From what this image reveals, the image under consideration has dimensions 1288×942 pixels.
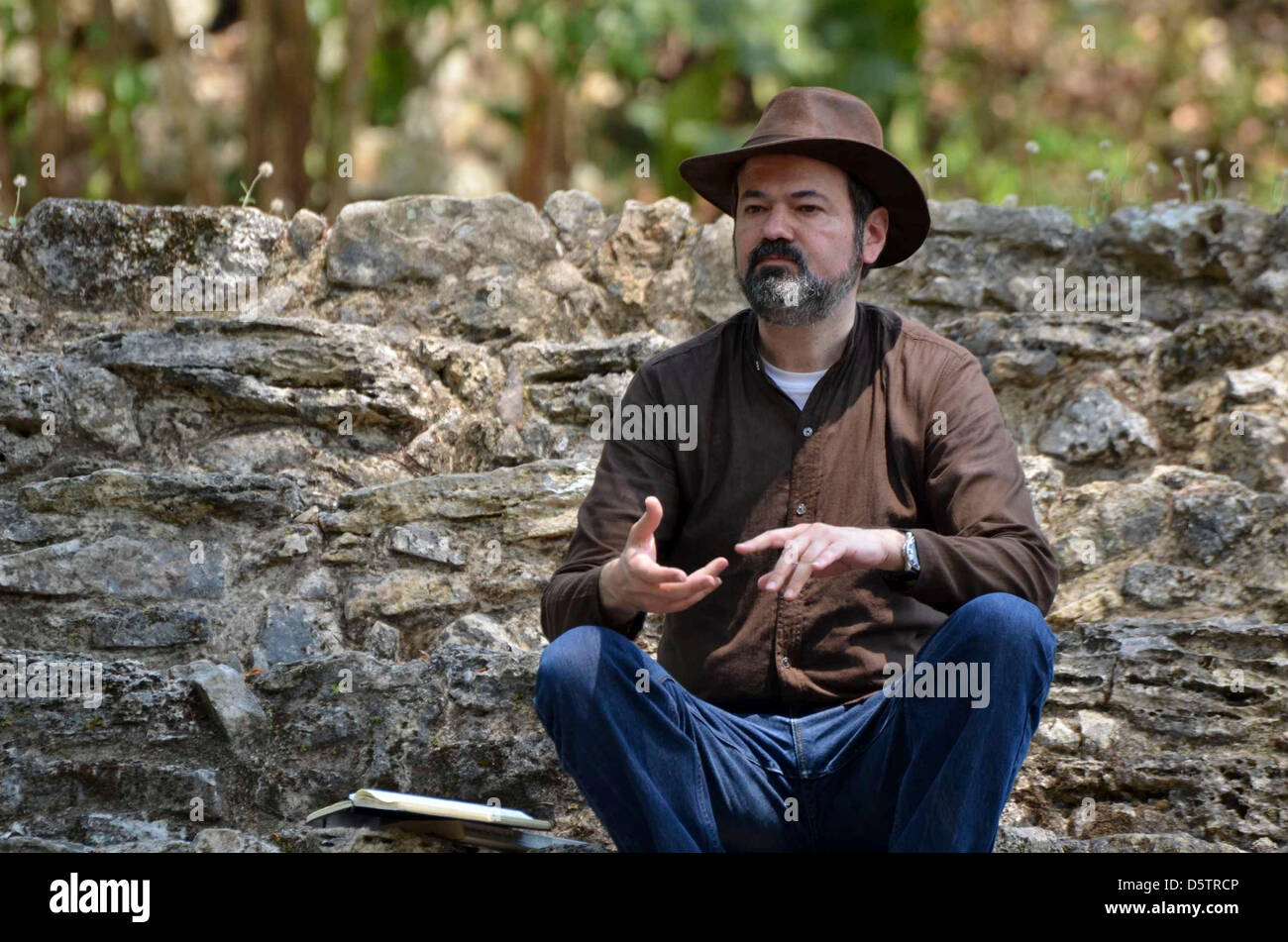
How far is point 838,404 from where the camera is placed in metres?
3.30

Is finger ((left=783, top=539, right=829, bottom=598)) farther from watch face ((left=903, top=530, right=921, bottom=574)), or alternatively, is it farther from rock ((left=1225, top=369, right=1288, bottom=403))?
rock ((left=1225, top=369, right=1288, bottom=403))

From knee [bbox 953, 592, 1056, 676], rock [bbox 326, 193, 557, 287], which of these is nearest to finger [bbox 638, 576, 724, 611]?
knee [bbox 953, 592, 1056, 676]

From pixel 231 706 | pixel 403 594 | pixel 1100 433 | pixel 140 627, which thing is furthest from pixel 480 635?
pixel 1100 433

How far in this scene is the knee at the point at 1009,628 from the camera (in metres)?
2.72

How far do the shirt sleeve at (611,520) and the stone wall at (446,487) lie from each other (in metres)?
0.59

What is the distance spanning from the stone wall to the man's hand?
907mm

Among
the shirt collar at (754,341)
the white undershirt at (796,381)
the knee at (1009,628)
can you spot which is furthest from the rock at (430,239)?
the knee at (1009,628)

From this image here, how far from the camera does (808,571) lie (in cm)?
271

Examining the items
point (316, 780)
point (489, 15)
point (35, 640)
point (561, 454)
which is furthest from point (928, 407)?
point (489, 15)

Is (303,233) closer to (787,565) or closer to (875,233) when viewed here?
(875,233)

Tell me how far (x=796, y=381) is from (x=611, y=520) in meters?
0.56

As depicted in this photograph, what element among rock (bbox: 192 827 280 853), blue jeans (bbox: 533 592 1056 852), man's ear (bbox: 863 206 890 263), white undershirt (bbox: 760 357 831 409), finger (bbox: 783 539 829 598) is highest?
man's ear (bbox: 863 206 890 263)

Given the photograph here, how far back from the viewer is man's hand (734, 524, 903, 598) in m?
2.71
